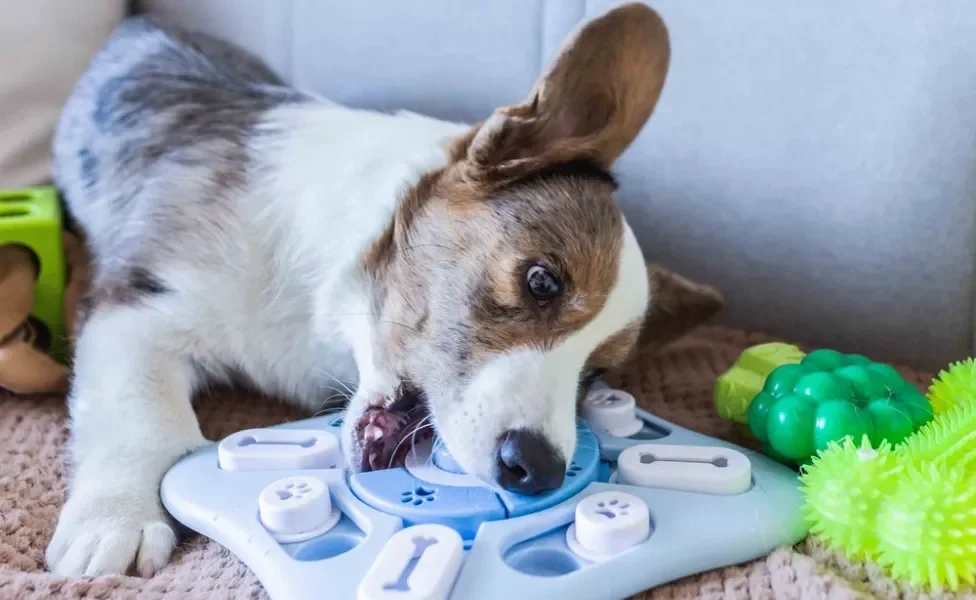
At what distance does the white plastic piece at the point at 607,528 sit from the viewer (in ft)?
4.17

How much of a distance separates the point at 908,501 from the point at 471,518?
62cm

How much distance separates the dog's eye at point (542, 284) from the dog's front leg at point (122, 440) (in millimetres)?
670

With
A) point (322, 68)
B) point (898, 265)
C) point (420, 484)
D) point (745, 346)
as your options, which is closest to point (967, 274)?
point (898, 265)

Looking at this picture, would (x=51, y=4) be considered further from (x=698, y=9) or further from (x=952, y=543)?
(x=952, y=543)

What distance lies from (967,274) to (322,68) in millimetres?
1902

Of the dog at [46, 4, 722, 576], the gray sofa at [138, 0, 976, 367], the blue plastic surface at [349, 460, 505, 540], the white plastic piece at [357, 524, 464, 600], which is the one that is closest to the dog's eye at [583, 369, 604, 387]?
the dog at [46, 4, 722, 576]

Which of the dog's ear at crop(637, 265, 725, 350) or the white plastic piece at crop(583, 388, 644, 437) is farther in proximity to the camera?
the dog's ear at crop(637, 265, 725, 350)

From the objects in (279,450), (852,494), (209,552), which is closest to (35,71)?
(279,450)

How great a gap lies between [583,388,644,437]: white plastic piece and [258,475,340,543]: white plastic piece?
567 mm

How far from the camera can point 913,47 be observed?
6.46 feet

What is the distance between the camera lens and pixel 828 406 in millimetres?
1465

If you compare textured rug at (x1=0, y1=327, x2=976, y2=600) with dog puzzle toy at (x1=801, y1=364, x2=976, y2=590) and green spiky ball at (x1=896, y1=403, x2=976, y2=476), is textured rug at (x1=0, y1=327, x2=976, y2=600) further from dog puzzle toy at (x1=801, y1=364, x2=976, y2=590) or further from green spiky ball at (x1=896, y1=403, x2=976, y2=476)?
green spiky ball at (x1=896, y1=403, x2=976, y2=476)

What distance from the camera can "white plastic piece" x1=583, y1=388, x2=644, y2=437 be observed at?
1.71 meters

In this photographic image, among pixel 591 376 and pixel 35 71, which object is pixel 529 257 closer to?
pixel 591 376
